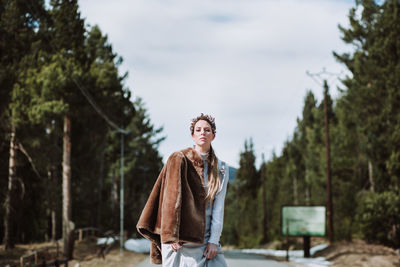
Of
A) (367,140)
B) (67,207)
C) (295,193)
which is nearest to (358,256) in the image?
(67,207)

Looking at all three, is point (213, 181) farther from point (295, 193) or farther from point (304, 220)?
point (295, 193)

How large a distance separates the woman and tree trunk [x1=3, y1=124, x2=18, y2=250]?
72.6 feet

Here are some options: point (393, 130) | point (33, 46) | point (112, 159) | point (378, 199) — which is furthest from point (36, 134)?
point (112, 159)

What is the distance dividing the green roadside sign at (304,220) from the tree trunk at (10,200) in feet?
40.6

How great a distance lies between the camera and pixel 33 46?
81.8 feet

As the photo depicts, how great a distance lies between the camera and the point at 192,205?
4113 millimetres

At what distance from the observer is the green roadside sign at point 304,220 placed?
25.2 meters

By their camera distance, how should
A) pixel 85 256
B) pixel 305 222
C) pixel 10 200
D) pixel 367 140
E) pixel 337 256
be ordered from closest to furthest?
pixel 337 256 < pixel 305 222 < pixel 10 200 < pixel 85 256 < pixel 367 140

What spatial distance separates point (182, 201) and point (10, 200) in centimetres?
2399

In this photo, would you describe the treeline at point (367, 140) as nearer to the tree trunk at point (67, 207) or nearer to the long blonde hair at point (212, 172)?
the tree trunk at point (67, 207)

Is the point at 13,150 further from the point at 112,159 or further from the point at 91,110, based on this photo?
the point at 112,159

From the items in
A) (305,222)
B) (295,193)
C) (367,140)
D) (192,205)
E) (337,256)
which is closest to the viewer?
(192,205)

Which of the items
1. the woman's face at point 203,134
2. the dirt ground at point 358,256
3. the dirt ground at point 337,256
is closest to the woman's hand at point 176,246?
the woman's face at point 203,134

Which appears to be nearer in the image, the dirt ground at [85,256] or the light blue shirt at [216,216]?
the light blue shirt at [216,216]
